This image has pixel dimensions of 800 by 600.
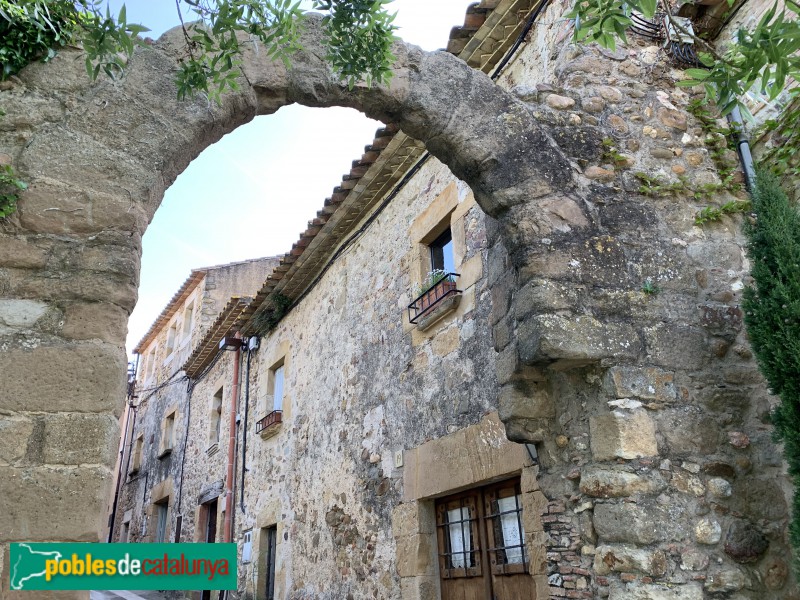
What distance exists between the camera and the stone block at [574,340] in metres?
3.02

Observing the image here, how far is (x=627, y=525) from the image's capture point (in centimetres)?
279

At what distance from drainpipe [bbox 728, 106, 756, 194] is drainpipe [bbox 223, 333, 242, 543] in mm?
7628

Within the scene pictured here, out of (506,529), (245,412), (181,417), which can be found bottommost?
(506,529)

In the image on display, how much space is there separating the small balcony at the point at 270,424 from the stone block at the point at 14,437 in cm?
629

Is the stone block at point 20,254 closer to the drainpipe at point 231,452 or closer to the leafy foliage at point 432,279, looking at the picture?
the leafy foliage at point 432,279

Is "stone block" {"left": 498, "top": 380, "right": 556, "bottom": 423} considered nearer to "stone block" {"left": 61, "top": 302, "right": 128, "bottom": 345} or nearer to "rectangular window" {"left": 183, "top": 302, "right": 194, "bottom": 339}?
"stone block" {"left": 61, "top": 302, "right": 128, "bottom": 345}

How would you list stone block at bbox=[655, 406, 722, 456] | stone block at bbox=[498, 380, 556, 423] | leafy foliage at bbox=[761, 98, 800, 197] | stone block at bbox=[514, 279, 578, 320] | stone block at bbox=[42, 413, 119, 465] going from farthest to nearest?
leafy foliage at bbox=[761, 98, 800, 197] < stone block at bbox=[498, 380, 556, 423] < stone block at bbox=[514, 279, 578, 320] < stone block at bbox=[655, 406, 722, 456] < stone block at bbox=[42, 413, 119, 465]

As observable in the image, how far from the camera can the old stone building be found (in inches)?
100

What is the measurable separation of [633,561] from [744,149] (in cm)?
231

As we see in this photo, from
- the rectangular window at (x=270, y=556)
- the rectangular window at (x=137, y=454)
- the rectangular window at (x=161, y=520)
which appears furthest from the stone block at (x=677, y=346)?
the rectangular window at (x=137, y=454)

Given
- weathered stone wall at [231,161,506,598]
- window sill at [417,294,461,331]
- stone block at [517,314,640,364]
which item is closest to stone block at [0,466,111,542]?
stone block at [517,314,640,364]

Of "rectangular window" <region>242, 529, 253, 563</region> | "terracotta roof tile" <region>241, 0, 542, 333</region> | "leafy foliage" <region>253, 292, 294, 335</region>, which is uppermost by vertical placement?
"terracotta roof tile" <region>241, 0, 542, 333</region>

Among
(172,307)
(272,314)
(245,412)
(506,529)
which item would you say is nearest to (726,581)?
(506,529)

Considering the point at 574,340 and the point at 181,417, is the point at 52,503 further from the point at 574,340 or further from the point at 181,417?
the point at 181,417
